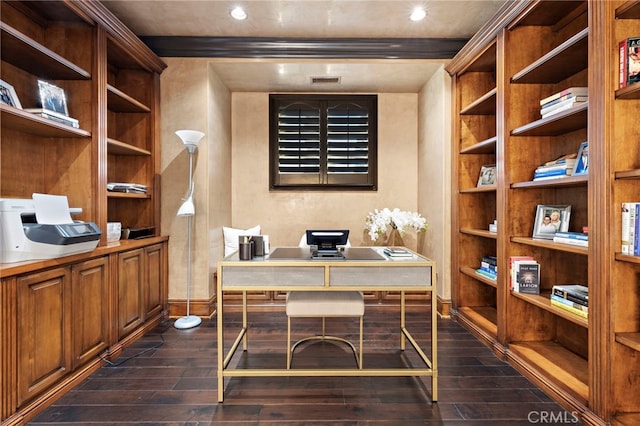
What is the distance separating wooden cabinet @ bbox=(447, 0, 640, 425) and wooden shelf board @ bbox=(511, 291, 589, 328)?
11mm

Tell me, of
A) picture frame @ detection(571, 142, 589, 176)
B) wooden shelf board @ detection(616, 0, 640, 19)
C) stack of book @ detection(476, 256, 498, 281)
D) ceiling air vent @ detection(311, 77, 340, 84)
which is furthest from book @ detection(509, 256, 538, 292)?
ceiling air vent @ detection(311, 77, 340, 84)

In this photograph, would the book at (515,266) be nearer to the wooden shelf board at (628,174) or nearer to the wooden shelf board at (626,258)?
the wooden shelf board at (626,258)

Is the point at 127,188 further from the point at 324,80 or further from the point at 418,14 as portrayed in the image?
the point at 418,14

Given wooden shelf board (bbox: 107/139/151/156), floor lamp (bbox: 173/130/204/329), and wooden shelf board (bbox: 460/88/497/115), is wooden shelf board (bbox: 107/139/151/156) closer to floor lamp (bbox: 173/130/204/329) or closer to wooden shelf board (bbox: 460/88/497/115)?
floor lamp (bbox: 173/130/204/329)

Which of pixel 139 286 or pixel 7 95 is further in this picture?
pixel 139 286

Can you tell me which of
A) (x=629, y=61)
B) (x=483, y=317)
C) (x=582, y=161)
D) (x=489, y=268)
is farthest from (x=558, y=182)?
(x=483, y=317)

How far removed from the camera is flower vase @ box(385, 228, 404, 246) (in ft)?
13.4

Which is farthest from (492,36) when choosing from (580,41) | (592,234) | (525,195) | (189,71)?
(189,71)

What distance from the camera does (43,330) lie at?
189 cm

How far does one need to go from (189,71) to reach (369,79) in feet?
6.58

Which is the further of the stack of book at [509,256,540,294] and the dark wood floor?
the stack of book at [509,256,540,294]

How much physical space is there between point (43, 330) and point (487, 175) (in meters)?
3.63

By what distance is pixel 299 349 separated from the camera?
2676 millimetres

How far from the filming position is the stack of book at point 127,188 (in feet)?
9.37
